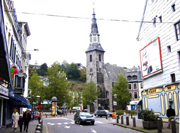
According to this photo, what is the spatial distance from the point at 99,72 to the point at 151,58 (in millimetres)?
56683

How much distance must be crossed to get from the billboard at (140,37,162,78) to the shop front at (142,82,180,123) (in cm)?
217

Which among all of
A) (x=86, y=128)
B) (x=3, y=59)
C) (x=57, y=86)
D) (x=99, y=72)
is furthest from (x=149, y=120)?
(x=99, y=72)

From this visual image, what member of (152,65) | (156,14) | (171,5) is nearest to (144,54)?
(152,65)

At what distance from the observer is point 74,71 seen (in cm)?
13612

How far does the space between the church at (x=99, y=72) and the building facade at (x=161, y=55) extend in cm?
5120

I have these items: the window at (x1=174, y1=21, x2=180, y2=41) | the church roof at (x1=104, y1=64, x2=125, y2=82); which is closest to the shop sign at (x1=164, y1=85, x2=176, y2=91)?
the window at (x1=174, y1=21, x2=180, y2=41)

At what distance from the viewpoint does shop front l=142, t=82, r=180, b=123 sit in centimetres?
1992

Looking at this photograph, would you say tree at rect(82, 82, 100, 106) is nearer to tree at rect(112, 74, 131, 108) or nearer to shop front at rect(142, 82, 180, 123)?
tree at rect(112, 74, 131, 108)

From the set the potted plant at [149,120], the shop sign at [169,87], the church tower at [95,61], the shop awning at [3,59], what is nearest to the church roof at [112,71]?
the church tower at [95,61]

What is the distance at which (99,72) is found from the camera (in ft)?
269

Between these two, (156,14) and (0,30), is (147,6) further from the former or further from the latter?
(0,30)

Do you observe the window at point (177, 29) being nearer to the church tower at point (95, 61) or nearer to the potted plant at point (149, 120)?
the potted plant at point (149, 120)

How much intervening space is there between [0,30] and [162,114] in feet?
66.2

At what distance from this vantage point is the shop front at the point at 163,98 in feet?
65.4
